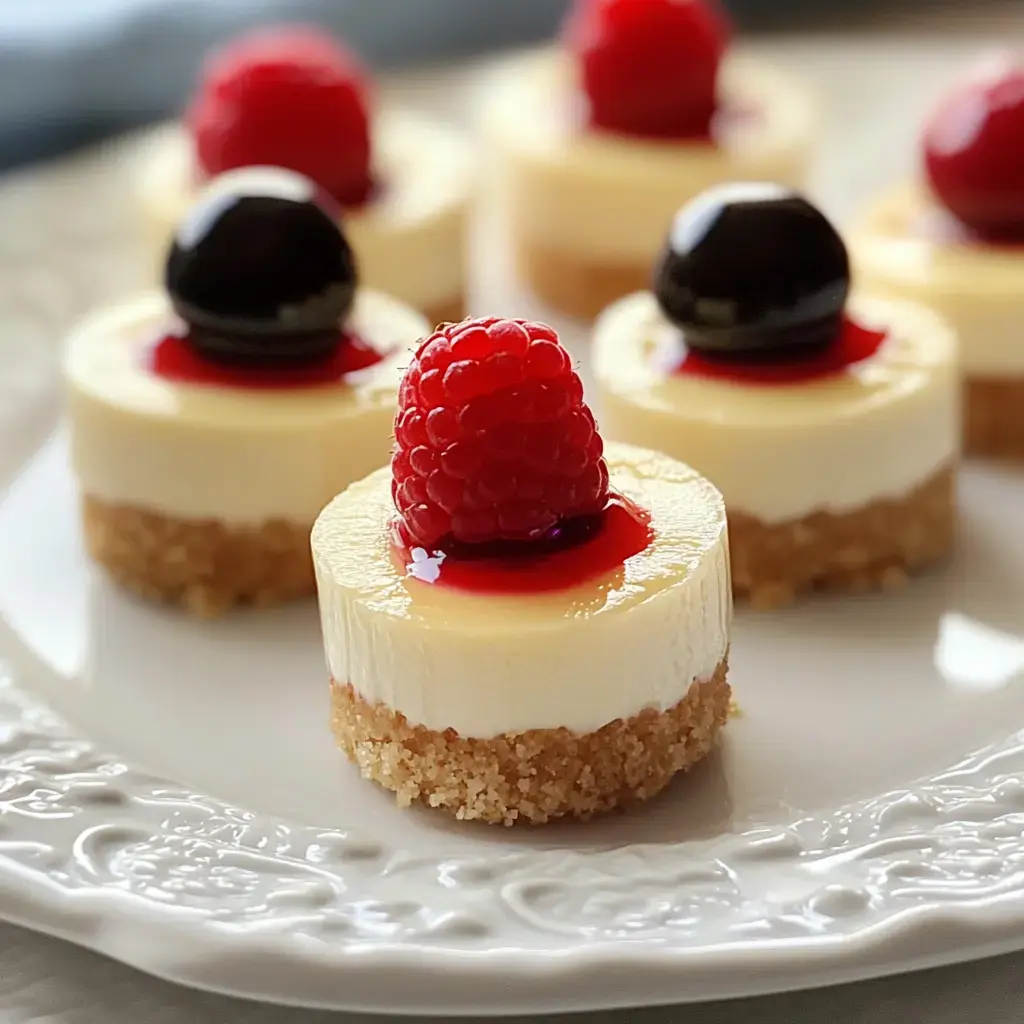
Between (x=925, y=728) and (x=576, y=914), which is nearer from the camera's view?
(x=576, y=914)

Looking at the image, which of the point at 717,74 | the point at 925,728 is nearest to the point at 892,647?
the point at 925,728

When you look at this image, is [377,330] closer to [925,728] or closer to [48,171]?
[925,728]

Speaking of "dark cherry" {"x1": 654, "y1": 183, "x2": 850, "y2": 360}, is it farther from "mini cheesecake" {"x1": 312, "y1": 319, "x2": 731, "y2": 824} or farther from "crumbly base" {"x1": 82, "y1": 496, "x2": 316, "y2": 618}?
"crumbly base" {"x1": 82, "y1": 496, "x2": 316, "y2": 618}

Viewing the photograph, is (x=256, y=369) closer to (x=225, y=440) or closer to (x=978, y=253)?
(x=225, y=440)

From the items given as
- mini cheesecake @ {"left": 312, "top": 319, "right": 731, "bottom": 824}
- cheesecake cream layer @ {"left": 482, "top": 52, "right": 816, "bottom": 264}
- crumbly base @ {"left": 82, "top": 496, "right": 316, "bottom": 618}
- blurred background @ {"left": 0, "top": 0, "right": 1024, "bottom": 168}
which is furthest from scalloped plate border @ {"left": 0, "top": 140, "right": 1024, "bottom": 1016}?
blurred background @ {"left": 0, "top": 0, "right": 1024, "bottom": 168}

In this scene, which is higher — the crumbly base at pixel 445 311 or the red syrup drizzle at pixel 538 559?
the red syrup drizzle at pixel 538 559

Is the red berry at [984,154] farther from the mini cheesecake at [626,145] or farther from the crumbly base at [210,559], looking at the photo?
the crumbly base at [210,559]

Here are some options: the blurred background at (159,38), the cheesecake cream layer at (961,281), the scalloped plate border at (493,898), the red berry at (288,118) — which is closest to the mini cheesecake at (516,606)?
the scalloped plate border at (493,898)
